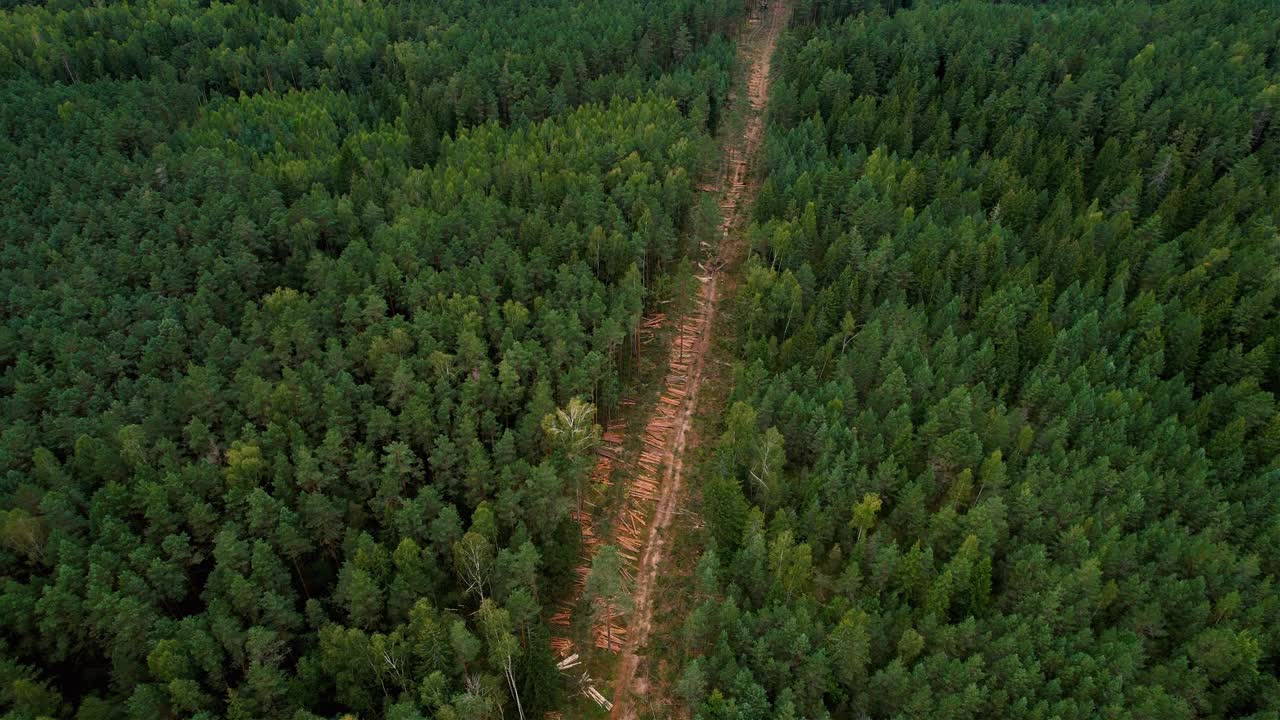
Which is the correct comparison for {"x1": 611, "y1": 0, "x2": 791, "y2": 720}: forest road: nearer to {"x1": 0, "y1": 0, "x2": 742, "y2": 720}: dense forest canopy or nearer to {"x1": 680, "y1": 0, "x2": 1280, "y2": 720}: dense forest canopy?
{"x1": 680, "y1": 0, "x2": 1280, "y2": 720}: dense forest canopy

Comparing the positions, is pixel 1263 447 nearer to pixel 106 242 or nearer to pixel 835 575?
pixel 835 575

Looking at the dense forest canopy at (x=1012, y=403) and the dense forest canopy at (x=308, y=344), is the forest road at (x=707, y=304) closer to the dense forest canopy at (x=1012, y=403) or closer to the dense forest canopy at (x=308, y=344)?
the dense forest canopy at (x=1012, y=403)

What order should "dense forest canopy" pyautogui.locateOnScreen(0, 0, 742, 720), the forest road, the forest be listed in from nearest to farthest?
"dense forest canopy" pyautogui.locateOnScreen(0, 0, 742, 720), the forest, the forest road

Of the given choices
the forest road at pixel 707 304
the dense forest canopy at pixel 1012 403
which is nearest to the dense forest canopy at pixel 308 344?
the forest road at pixel 707 304

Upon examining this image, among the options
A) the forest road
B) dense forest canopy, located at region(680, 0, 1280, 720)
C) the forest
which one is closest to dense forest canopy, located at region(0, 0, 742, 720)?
the forest

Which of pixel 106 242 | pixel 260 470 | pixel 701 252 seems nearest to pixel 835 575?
pixel 260 470
